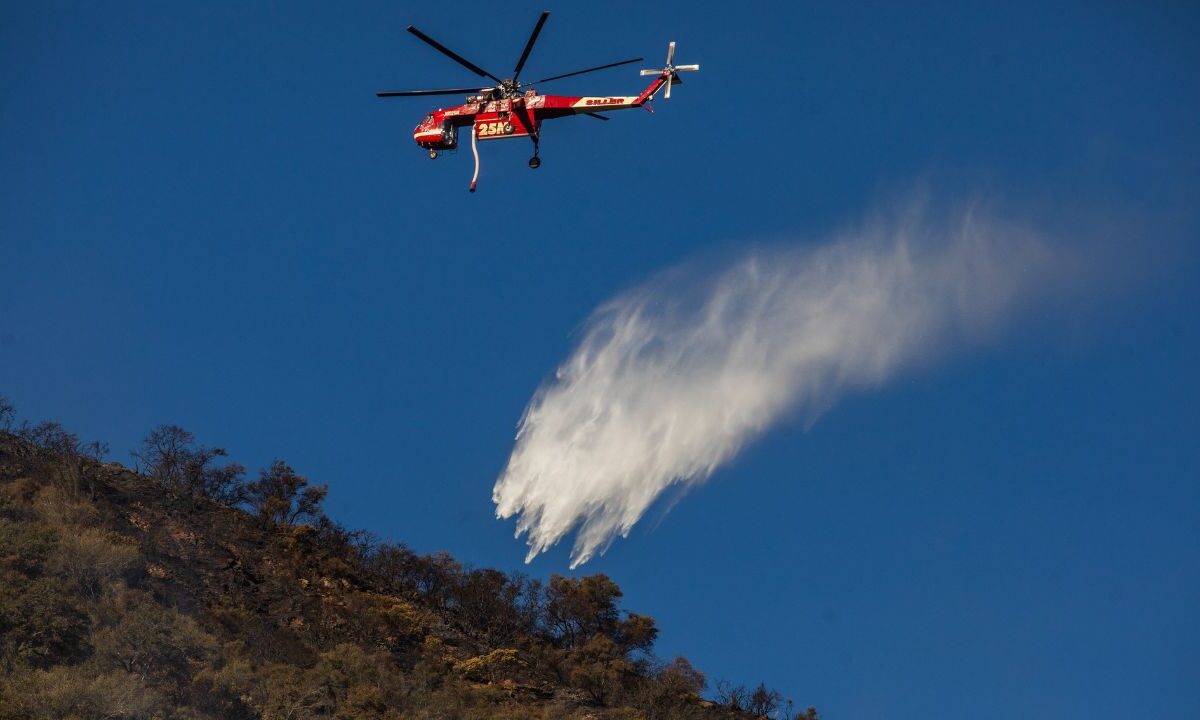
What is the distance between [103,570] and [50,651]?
9.07 m

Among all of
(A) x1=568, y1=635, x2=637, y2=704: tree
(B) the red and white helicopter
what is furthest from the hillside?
(B) the red and white helicopter

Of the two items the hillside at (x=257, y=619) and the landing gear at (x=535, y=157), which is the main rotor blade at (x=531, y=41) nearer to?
the landing gear at (x=535, y=157)

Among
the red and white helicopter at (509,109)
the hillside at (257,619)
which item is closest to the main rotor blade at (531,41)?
the red and white helicopter at (509,109)

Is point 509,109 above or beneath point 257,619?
above

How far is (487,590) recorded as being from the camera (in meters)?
83.2

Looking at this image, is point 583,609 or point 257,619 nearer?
point 257,619

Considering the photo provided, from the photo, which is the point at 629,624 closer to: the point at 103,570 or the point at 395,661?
the point at 395,661

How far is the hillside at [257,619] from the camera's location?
53406 millimetres

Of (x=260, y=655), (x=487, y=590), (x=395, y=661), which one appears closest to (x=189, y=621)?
(x=260, y=655)

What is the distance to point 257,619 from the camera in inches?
2618

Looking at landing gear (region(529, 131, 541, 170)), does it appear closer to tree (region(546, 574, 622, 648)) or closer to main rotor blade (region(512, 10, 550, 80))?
main rotor blade (region(512, 10, 550, 80))

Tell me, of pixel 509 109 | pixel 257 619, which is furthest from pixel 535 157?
pixel 257 619

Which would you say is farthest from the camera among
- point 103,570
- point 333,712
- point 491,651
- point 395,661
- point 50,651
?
point 491,651

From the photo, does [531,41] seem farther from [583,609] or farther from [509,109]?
[583,609]
